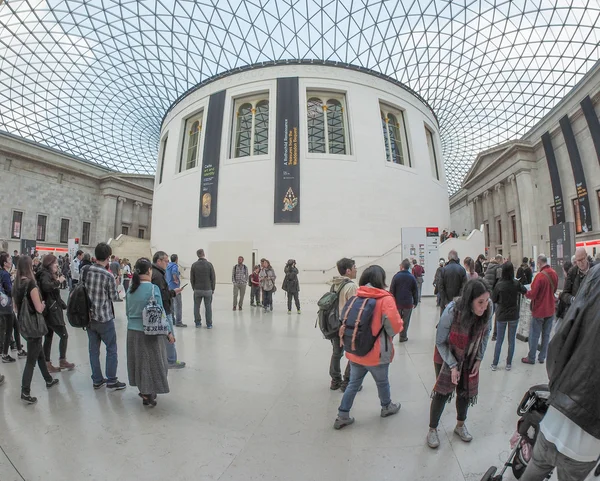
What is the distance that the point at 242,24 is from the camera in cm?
2595

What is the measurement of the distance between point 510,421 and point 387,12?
2986 centimetres

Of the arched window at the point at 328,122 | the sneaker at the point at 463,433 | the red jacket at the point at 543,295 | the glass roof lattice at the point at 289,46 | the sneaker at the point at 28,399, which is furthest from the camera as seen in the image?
the glass roof lattice at the point at 289,46

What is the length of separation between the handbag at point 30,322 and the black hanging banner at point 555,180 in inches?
1301

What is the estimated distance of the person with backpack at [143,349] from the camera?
3676 mm

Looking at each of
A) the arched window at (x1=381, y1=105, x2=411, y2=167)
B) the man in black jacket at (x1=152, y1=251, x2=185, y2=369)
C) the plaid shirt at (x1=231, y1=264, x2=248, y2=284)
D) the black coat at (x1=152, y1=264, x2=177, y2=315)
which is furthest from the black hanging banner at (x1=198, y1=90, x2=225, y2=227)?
the black coat at (x1=152, y1=264, x2=177, y2=315)

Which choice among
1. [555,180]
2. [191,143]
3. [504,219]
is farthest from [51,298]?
[504,219]

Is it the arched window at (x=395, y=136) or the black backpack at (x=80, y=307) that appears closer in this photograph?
the black backpack at (x=80, y=307)

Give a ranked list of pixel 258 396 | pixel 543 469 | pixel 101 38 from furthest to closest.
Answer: pixel 101 38 → pixel 258 396 → pixel 543 469

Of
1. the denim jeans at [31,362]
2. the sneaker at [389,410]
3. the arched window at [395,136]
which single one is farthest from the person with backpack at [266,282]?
the arched window at [395,136]

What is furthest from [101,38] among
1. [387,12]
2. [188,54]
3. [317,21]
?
[387,12]

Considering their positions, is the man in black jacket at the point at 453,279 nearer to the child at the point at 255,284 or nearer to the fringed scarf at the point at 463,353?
the fringed scarf at the point at 463,353

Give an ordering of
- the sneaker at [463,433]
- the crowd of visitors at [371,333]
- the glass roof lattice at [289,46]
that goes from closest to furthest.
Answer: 1. the crowd of visitors at [371,333]
2. the sneaker at [463,433]
3. the glass roof lattice at [289,46]

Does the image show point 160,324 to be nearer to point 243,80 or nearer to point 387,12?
point 243,80

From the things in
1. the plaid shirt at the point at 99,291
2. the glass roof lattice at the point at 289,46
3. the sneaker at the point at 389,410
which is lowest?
the sneaker at the point at 389,410
